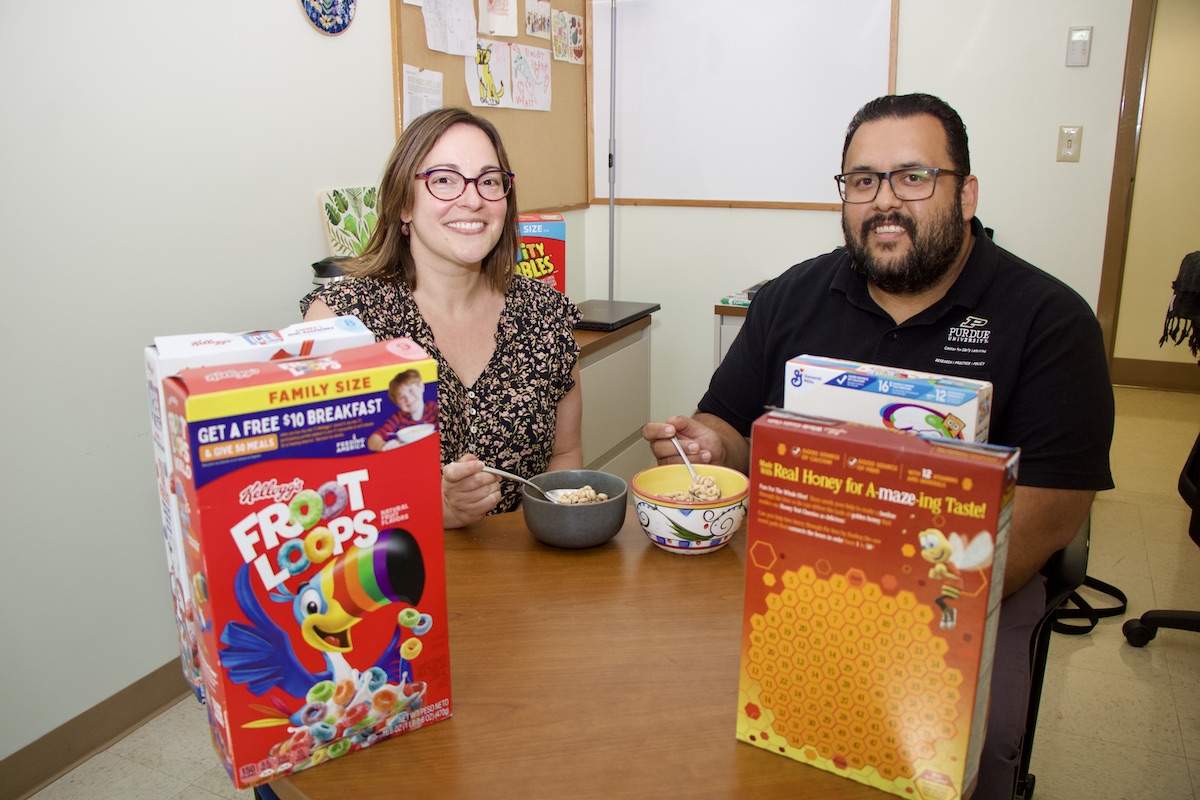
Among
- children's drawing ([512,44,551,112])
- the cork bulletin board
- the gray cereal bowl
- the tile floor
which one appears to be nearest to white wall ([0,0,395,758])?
the tile floor

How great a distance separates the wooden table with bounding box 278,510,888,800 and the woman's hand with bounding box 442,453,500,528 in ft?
0.18

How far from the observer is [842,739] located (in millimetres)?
762

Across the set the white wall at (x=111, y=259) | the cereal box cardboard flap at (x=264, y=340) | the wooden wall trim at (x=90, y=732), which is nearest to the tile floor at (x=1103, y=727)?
the wooden wall trim at (x=90, y=732)

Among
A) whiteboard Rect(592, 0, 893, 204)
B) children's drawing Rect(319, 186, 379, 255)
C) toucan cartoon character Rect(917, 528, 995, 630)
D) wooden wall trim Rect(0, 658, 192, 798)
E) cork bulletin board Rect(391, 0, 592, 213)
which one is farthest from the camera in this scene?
whiteboard Rect(592, 0, 893, 204)

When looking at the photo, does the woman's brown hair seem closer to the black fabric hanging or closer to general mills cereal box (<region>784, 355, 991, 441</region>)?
general mills cereal box (<region>784, 355, 991, 441</region>)

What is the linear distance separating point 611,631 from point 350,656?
0.34 metres

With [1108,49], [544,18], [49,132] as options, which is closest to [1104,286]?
[1108,49]

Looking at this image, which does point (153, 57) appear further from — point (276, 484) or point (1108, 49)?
point (1108, 49)

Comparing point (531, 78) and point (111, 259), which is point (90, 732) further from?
point (531, 78)

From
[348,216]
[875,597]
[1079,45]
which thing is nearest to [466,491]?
[875,597]

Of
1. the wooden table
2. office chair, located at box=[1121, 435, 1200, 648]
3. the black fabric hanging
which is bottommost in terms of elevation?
office chair, located at box=[1121, 435, 1200, 648]

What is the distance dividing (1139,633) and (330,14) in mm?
2789

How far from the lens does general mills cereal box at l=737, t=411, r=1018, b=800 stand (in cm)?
66

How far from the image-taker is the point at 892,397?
854mm
